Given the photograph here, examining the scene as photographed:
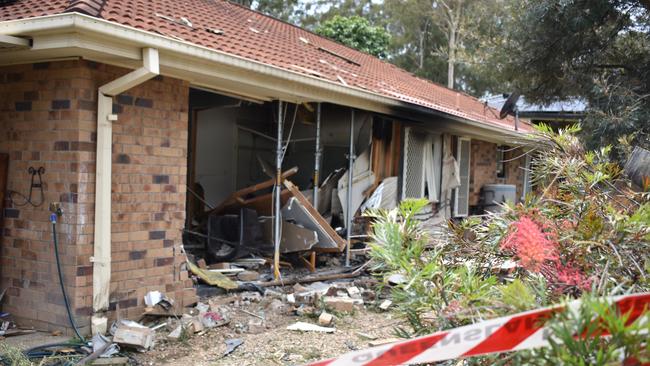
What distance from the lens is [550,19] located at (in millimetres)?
9039

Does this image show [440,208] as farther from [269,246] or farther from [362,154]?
[269,246]

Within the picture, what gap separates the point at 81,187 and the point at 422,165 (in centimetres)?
702

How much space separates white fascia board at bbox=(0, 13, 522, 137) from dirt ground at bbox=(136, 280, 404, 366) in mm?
2529

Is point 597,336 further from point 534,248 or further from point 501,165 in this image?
point 501,165

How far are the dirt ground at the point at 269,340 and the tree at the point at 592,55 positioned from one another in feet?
14.7

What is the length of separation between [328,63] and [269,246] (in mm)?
3260

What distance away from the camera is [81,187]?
205 inches

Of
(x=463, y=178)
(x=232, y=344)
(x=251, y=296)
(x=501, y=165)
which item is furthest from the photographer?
(x=501, y=165)

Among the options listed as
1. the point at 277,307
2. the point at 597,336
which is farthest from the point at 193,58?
the point at 597,336

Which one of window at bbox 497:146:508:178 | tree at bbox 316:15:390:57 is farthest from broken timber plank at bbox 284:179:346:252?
tree at bbox 316:15:390:57

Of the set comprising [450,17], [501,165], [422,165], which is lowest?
[422,165]

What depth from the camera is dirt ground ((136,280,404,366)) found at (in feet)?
16.4

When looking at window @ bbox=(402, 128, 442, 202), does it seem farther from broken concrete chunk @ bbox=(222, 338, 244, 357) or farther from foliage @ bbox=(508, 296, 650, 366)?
foliage @ bbox=(508, 296, 650, 366)

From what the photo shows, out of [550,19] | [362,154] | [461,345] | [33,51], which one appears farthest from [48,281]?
[550,19]
